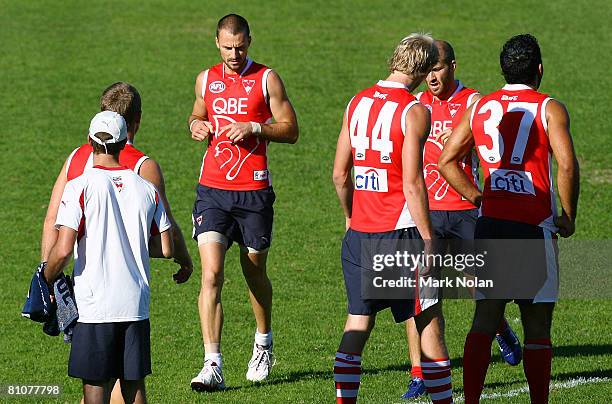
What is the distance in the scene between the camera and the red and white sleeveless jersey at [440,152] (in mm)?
8656

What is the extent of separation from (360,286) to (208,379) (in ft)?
6.02

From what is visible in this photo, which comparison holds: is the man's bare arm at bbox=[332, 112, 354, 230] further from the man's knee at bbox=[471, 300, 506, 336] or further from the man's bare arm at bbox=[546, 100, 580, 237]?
the man's bare arm at bbox=[546, 100, 580, 237]

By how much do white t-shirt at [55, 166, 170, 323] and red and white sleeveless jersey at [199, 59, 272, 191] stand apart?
2.76 metres

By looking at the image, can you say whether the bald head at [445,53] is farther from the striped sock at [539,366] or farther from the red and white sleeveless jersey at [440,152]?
the striped sock at [539,366]

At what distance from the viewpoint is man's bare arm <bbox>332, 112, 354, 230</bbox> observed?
699cm

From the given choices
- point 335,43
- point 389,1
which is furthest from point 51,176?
point 389,1

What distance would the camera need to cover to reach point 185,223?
14.2 metres

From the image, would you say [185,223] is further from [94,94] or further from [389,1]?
[389,1]

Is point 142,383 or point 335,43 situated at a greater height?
point 335,43

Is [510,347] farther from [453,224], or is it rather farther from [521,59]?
[521,59]

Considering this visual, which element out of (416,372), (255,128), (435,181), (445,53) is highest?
(445,53)

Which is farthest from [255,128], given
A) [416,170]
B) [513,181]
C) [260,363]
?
[513,181]

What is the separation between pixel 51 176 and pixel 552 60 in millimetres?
10298

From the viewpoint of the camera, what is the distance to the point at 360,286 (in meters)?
6.90
